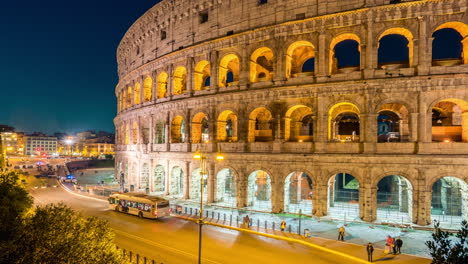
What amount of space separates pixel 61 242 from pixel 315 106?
19456 mm

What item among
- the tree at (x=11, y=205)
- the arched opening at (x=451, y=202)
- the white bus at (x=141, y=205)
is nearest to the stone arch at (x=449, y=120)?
the arched opening at (x=451, y=202)

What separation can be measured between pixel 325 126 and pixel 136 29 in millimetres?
28418

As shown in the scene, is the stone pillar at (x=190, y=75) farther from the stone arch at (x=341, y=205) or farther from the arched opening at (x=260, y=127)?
the stone arch at (x=341, y=205)

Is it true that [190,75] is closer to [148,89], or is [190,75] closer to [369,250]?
[148,89]

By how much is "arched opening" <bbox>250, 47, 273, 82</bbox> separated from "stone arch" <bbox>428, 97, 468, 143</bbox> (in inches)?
545

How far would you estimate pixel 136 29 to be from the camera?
3828 cm

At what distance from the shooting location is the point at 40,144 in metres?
151

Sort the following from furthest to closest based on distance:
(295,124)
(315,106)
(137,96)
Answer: (137,96), (295,124), (315,106)

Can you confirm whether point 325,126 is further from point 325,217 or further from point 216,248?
point 216,248

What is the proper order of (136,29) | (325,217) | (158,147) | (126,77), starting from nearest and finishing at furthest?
(325,217) < (158,147) < (136,29) < (126,77)

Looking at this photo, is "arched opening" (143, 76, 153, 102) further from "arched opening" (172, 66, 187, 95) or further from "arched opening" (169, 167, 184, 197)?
"arched opening" (169, 167, 184, 197)

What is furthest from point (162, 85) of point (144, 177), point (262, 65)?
point (262, 65)

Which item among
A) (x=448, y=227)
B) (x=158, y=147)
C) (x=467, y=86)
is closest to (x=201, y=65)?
(x=158, y=147)

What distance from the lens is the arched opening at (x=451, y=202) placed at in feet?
66.9
